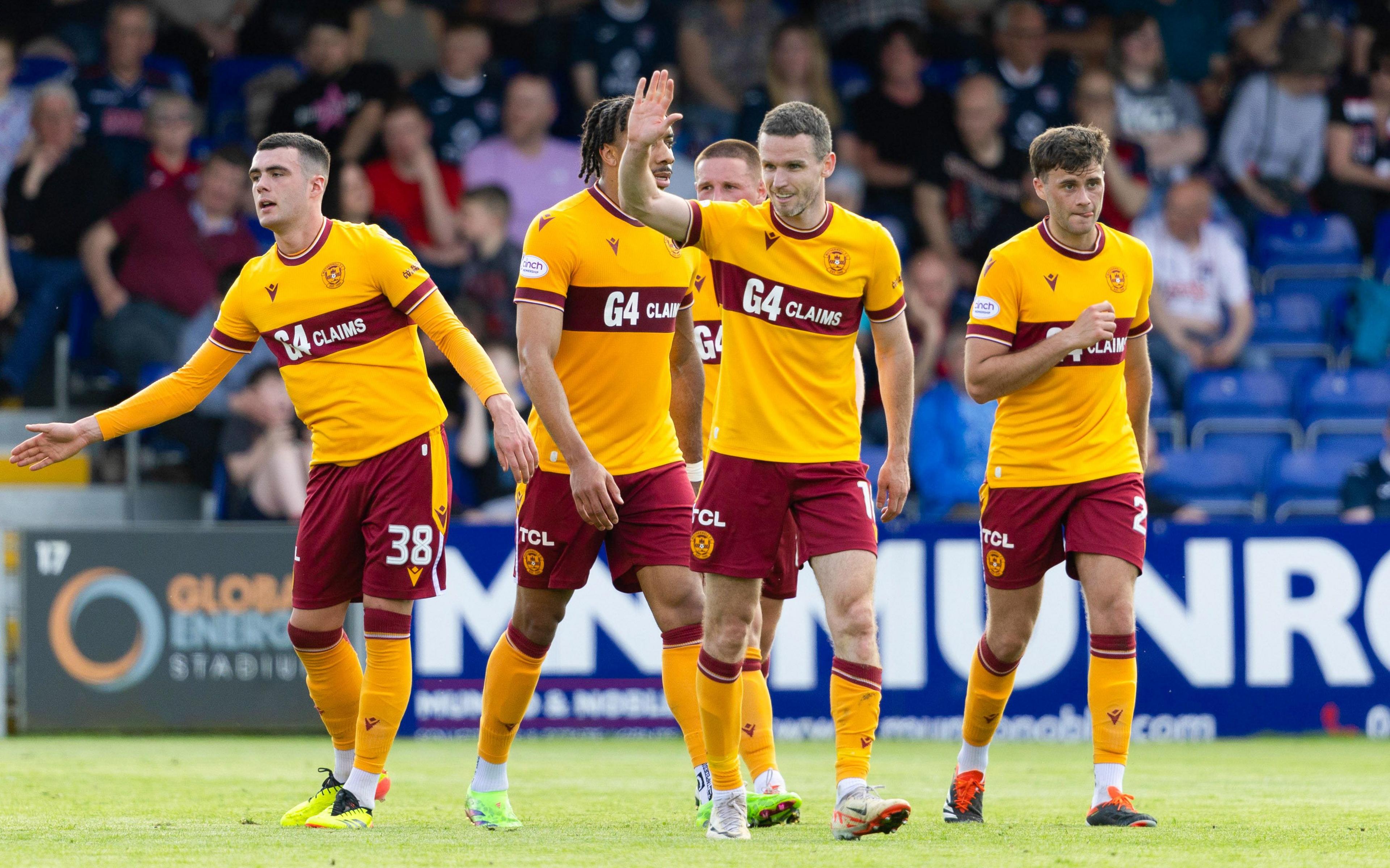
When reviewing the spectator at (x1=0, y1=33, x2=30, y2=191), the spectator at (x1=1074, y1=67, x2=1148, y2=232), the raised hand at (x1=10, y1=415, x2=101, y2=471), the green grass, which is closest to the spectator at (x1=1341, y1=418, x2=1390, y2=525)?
the green grass

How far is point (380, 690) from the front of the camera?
21.2 ft

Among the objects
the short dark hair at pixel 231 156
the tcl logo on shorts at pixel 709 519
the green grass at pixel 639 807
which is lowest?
the green grass at pixel 639 807

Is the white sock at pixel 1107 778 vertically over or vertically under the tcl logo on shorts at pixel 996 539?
under

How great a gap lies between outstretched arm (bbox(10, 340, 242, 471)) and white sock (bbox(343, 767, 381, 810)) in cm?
158

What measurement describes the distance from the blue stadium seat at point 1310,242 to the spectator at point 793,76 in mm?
4129

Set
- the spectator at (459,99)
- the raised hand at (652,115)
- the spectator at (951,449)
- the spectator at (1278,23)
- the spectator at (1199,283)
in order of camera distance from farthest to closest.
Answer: the spectator at (1278,23) < the spectator at (459,99) < the spectator at (1199,283) < the spectator at (951,449) < the raised hand at (652,115)

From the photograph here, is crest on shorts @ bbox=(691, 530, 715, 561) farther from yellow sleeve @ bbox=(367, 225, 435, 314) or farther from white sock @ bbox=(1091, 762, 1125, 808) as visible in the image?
white sock @ bbox=(1091, 762, 1125, 808)

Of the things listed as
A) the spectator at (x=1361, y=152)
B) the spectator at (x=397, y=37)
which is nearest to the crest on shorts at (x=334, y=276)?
the spectator at (x=397, y=37)

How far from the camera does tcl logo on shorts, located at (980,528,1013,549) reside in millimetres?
6648

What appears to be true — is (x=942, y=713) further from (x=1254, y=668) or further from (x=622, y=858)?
(x=622, y=858)

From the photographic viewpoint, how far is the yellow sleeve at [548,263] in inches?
247

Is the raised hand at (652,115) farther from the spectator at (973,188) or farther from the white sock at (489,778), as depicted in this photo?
the spectator at (973,188)

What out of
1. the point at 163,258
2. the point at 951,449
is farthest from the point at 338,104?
the point at 951,449

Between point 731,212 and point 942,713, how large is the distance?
20.2 feet
